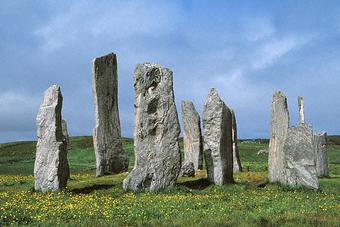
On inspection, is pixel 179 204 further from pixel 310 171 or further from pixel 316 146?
pixel 316 146

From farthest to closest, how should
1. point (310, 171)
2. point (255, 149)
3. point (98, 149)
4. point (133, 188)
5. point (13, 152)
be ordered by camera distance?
1. point (13, 152)
2. point (255, 149)
3. point (98, 149)
4. point (310, 171)
5. point (133, 188)

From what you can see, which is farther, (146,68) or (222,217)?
(146,68)

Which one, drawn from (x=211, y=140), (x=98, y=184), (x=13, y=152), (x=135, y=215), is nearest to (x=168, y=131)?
(x=211, y=140)

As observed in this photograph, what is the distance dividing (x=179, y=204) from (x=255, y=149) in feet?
156

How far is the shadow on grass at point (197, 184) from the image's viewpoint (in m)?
30.2

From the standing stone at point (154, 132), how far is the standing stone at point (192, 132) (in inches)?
401

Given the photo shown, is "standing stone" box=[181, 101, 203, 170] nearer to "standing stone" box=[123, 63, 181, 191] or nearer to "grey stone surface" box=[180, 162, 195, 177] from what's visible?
"grey stone surface" box=[180, 162, 195, 177]

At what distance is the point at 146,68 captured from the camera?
29547 millimetres

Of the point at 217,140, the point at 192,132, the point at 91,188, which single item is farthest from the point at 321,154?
the point at 91,188

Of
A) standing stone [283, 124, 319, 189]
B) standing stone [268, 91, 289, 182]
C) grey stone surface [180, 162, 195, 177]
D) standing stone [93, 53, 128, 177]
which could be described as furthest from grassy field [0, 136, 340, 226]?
standing stone [93, 53, 128, 177]

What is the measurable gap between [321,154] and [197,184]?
13.3 meters

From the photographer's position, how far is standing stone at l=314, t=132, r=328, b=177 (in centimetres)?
3956

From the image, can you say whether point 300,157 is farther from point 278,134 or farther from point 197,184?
point 197,184

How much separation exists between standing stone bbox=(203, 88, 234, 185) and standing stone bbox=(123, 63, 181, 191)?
289cm
